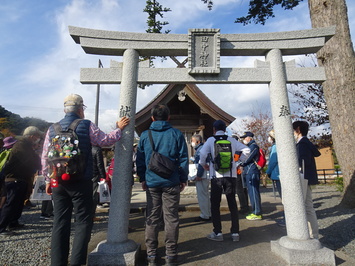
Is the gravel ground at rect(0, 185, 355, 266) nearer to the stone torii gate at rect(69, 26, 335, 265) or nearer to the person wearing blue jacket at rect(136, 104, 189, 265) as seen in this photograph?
the stone torii gate at rect(69, 26, 335, 265)

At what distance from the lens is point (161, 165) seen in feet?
9.45

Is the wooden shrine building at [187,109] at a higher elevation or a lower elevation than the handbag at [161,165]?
higher

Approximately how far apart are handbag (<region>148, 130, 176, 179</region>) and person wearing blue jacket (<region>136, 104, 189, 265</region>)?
0.07 metres

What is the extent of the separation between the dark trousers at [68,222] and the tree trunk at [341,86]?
5996mm

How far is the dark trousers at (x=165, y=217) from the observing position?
9.36 ft

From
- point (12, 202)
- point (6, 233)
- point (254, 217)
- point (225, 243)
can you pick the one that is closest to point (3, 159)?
point (12, 202)

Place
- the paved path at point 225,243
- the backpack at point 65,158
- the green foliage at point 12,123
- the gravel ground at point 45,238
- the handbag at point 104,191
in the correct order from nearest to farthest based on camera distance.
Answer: the backpack at point 65,158 → the paved path at point 225,243 → the gravel ground at point 45,238 → the handbag at point 104,191 → the green foliage at point 12,123

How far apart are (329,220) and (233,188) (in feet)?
9.22

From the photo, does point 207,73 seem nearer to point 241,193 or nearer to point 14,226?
point 241,193

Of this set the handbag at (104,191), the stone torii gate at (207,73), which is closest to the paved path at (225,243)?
the stone torii gate at (207,73)

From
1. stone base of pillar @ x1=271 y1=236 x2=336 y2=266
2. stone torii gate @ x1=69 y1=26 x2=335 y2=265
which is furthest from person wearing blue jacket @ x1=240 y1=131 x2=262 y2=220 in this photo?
stone base of pillar @ x1=271 y1=236 x2=336 y2=266

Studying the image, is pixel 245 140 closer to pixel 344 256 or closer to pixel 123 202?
pixel 344 256

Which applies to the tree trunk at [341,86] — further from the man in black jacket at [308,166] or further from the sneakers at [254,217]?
the man in black jacket at [308,166]

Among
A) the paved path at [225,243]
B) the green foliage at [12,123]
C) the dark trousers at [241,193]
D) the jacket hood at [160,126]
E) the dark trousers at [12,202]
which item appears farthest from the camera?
the green foliage at [12,123]
